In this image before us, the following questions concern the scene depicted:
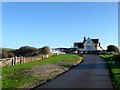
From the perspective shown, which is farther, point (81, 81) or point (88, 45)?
point (88, 45)

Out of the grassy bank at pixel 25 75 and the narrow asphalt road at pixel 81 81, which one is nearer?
the narrow asphalt road at pixel 81 81

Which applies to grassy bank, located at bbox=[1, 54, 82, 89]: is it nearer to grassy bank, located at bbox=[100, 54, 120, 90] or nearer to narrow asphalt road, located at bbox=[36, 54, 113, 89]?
narrow asphalt road, located at bbox=[36, 54, 113, 89]

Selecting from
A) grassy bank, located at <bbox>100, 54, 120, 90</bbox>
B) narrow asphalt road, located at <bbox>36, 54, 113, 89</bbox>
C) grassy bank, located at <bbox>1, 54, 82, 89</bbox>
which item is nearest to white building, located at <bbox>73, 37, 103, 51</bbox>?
grassy bank, located at <bbox>100, 54, 120, 90</bbox>

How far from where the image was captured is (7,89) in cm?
1975

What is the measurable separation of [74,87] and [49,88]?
5.29 ft

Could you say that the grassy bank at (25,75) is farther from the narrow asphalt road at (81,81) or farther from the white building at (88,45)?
the white building at (88,45)

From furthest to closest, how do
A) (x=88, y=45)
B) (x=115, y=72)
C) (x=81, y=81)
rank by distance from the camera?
(x=88, y=45)
(x=115, y=72)
(x=81, y=81)

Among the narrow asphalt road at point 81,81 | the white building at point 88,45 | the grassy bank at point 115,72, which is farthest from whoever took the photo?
the white building at point 88,45

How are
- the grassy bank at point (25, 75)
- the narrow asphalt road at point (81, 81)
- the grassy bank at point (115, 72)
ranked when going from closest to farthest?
the narrow asphalt road at point (81, 81) < the grassy bank at point (25, 75) < the grassy bank at point (115, 72)

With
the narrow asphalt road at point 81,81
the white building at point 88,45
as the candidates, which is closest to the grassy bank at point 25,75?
the narrow asphalt road at point 81,81

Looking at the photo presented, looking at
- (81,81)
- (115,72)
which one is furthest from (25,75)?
(115,72)

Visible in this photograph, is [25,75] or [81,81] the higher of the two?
[25,75]

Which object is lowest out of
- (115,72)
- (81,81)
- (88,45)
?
(81,81)

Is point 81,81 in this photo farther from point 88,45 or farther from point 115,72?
point 88,45
